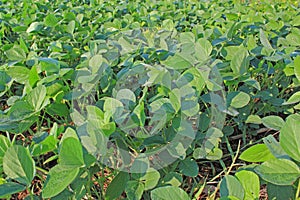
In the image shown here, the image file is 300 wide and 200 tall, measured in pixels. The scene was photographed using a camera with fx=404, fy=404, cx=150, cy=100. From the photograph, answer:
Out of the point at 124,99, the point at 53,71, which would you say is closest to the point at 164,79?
the point at 124,99

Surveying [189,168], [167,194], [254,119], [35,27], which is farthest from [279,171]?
[35,27]

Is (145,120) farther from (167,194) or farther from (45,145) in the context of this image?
(167,194)

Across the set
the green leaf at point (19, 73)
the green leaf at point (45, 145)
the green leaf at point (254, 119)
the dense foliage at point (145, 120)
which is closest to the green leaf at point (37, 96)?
the dense foliage at point (145, 120)

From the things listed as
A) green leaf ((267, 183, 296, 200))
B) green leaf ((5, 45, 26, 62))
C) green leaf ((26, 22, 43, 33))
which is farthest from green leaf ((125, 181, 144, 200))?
green leaf ((26, 22, 43, 33))

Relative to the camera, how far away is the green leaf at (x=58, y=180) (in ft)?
2.07

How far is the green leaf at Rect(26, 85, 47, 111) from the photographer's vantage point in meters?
0.86

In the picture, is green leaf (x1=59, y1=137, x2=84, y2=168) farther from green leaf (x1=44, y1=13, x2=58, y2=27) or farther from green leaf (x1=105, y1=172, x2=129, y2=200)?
green leaf (x1=44, y1=13, x2=58, y2=27)

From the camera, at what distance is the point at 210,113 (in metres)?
1.03

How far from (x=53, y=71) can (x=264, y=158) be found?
593 mm

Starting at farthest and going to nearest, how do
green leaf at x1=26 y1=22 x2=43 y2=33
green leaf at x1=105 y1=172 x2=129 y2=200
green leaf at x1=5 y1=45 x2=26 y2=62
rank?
green leaf at x1=26 y1=22 x2=43 y2=33
green leaf at x1=5 y1=45 x2=26 y2=62
green leaf at x1=105 y1=172 x2=129 y2=200

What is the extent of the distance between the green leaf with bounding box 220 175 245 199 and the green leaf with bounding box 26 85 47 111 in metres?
0.43

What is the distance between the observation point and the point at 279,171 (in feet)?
2.06

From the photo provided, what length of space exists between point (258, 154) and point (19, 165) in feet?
1.33

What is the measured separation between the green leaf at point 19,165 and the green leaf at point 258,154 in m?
0.36
